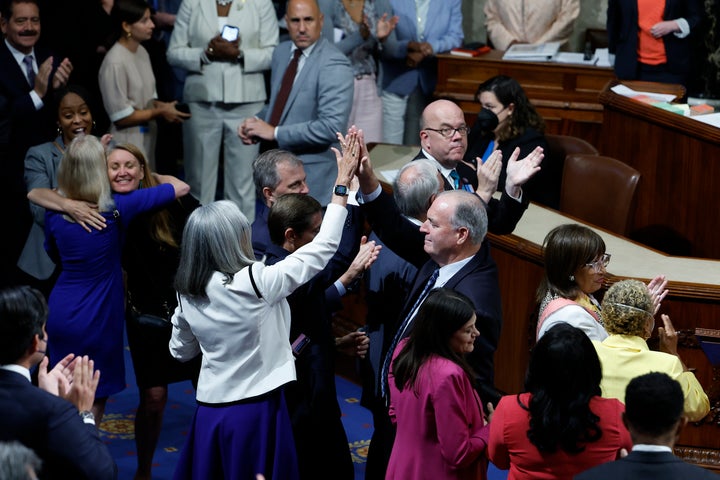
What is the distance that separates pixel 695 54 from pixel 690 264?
3.06 metres

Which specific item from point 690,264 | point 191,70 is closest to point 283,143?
point 191,70

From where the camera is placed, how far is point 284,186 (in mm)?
4262

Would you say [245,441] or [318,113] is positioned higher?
[318,113]

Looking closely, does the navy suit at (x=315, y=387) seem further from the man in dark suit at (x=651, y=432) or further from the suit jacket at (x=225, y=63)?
the suit jacket at (x=225, y=63)

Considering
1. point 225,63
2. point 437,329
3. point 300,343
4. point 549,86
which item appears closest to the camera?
point 437,329

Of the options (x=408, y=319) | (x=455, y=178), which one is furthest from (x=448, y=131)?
(x=408, y=319)

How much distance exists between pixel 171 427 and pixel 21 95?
217 centimetres

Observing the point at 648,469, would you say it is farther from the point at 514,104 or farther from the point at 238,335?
the point at 514,104

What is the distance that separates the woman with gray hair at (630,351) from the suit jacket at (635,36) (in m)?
3.97

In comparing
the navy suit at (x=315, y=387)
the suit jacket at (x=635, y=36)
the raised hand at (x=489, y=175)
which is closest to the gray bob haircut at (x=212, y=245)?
the navy suit at (x=315, y=387)

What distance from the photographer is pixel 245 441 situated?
344 cm

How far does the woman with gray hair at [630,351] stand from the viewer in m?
3.24

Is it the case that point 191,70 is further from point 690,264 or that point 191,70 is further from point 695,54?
point 690,264

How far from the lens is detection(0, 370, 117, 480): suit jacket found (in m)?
2.69
